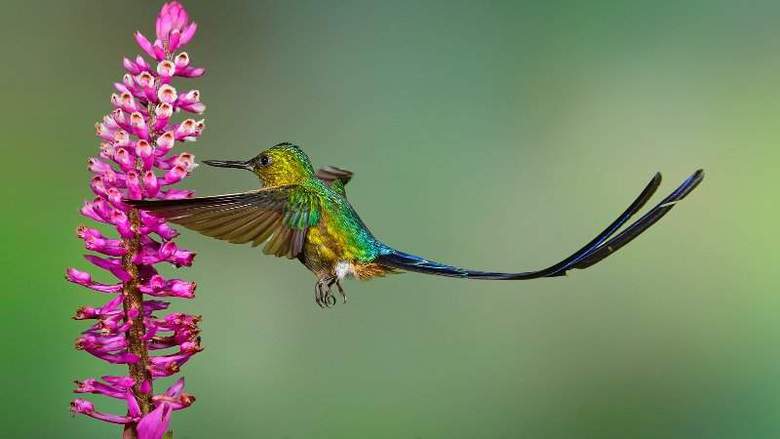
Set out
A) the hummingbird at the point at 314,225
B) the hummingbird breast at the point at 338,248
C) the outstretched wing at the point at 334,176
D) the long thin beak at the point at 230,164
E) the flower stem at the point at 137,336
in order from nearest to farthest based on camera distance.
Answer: the flower stem at the point at 137,336 < the hummingbird at the point at 314,225 < the long thin beak at the point at 230,164 < the hummingbird breast at the point at 338,248 < the outstretched wing at the point at 334,176

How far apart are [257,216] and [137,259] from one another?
1.58 feet

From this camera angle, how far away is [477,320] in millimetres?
3996

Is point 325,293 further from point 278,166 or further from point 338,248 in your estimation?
point 278,166

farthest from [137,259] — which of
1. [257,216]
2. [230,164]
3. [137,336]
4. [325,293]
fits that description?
[325,293]

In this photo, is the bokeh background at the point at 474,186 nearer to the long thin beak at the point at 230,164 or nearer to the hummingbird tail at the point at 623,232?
the long thin beak at the point at 230,164

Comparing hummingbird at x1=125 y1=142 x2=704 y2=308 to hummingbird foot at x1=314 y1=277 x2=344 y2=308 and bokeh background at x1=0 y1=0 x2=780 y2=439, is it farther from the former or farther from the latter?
bokeh background at x1=0 y1=0 x2=780 y2=439

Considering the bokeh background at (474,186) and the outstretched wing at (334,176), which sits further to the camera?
the bokeh background at (474,186)

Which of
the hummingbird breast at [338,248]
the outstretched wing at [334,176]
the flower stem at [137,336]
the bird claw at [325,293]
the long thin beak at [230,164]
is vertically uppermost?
the outstretched wing at [334,176]

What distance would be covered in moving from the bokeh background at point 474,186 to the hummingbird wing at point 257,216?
1.37 metres

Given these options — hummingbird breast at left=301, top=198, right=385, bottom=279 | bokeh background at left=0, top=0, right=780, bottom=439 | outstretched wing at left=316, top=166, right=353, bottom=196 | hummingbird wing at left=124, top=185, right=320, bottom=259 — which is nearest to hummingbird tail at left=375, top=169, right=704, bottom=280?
hummingbird wing at left=124, top=185, right=320, bottom=259

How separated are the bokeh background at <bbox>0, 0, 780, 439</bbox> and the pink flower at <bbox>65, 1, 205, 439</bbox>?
1.77 meters

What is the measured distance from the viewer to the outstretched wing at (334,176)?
2.49 m

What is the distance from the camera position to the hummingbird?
157cm

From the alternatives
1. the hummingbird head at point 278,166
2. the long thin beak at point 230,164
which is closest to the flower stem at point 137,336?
the long thin beak at point 230,164
